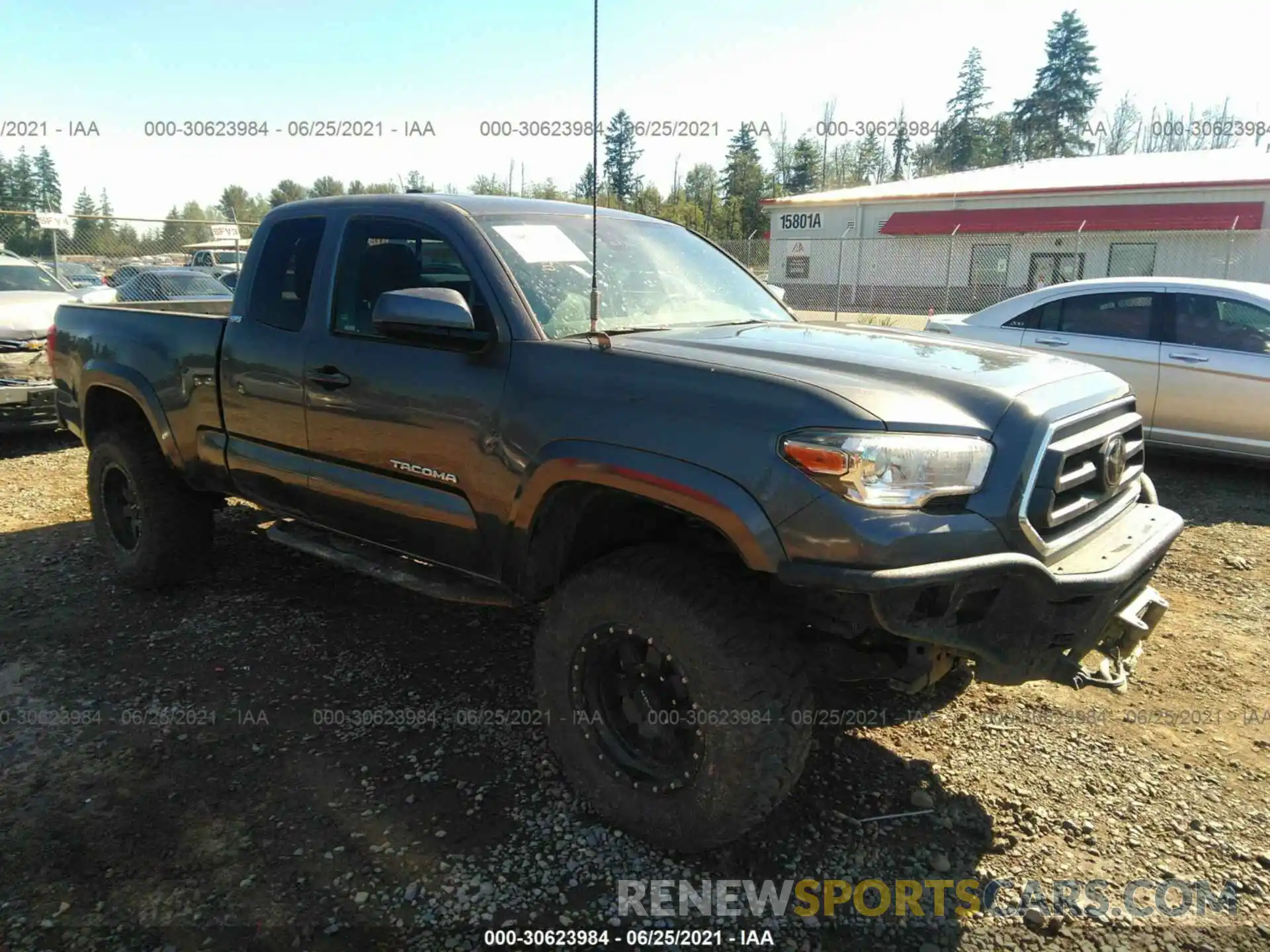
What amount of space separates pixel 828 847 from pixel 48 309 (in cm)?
927

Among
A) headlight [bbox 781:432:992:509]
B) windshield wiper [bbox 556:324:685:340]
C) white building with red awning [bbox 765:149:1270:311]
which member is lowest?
headlight [bbox 781:432:992:509]

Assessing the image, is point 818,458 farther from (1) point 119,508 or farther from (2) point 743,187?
(2) point 743,187

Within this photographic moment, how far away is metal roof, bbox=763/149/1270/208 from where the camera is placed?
27641 mm

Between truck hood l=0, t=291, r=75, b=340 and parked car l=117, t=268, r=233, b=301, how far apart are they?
677 mm

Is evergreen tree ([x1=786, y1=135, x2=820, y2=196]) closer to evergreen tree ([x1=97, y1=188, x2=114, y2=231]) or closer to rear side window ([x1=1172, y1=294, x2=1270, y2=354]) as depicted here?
evergreen tree ([x1=97, y1=188, x2=114, y2=231])

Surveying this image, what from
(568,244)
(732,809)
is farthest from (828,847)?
(568,244)

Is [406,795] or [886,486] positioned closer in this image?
[886,486]

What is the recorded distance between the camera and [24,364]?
7941mm

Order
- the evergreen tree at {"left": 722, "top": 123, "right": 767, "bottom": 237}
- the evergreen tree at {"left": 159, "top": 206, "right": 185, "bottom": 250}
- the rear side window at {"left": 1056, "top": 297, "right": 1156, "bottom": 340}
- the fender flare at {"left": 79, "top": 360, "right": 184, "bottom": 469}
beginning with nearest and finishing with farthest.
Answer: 1. the fender flare at {"left": 79, "top": 360, "right": 184, "bottom": 469}
2. the rear side window at {"left": 1056, "top": 297, "right": 1156, "bottom": 340}
3. the evergreen tree at {"left": 159, "top": 206, "right": 185, "bottom": 250}
4. the evergreen tree at {"left": 722, "top": 123, "right": 767, "bottom": 237}

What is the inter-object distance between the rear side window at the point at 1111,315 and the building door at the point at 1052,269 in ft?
64.3

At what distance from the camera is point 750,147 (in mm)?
56000

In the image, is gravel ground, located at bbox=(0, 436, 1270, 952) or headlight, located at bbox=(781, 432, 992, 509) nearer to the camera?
headlight, located at bbox=(781, 432, 992, 509)

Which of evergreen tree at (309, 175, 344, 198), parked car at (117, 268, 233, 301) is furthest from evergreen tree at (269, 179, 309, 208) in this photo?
parked car at (117, 268, 233, 301)

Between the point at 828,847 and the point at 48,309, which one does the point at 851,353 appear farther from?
the point at 48,309
